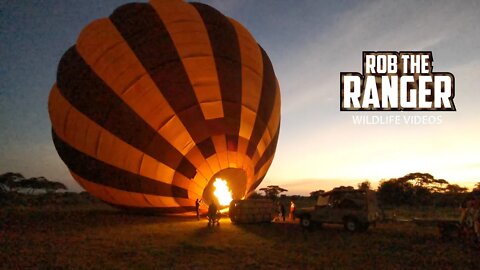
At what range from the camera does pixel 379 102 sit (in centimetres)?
Result: 1455

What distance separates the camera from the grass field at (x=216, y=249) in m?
7.72

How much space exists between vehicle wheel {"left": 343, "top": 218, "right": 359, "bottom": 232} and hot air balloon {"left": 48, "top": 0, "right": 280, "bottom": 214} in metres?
3.67

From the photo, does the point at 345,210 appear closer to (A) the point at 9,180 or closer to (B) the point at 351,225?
(B) the point at 351,225

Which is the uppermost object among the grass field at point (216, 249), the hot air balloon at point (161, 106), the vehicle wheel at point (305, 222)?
the hot air balloon at point (161, 106)

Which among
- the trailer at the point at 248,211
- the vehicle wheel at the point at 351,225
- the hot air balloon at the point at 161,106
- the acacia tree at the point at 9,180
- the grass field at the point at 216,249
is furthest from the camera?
the acacia tree at the point at 9,180

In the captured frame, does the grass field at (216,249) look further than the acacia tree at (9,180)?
No

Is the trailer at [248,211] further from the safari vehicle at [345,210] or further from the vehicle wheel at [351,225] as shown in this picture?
the vehicle wheel at [351,225]

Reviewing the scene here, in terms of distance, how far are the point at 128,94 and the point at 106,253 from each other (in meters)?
5.80

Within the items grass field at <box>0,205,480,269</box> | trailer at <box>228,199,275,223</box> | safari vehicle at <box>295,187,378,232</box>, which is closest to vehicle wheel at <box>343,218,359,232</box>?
safari vehicle at <box>295,187,378,232</box>

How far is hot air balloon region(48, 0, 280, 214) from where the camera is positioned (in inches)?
516

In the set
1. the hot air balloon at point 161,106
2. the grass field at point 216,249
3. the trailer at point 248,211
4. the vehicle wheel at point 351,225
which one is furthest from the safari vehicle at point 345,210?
the hot air balloon at point 161,106

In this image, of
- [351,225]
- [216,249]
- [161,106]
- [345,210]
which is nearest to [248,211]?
[345,210]

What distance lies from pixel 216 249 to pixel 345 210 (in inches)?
251

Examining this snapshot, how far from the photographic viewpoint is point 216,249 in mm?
9234
